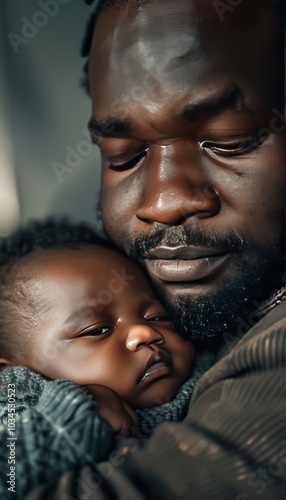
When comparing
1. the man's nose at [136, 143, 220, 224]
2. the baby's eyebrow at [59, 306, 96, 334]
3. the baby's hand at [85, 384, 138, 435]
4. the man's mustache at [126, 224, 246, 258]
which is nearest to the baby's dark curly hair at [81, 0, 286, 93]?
the man's nose at [136, 143, 220, 224]

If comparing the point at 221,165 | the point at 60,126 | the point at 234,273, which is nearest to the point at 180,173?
the point at 221,165

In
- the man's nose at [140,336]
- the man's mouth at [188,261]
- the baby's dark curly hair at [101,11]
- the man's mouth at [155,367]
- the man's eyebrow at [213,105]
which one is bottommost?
the man's mouth at [155,367]

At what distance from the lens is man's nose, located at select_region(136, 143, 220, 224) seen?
93 centimetres

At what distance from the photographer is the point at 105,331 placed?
Answer: 97 centimetres

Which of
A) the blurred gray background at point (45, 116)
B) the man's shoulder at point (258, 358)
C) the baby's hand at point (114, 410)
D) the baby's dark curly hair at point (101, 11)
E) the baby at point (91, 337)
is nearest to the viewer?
the man's shoulder at point (258, 358)

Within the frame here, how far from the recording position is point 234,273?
3.24 ft

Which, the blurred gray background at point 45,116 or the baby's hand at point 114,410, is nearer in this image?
the baby's hand at point 114,410

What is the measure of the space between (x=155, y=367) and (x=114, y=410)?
151mm

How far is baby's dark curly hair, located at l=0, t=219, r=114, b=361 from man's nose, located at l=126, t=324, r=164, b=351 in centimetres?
15

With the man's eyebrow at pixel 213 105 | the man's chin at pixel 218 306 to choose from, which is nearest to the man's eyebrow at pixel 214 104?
the man's eyebrow at pixel 213 105

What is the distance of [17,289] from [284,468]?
56 centimetres

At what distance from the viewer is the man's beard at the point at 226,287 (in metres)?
0.96

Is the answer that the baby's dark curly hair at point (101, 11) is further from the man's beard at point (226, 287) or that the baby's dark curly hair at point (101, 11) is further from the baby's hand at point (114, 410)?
the baby's hand at point (114, 410)

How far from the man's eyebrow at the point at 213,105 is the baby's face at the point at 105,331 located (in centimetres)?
27
